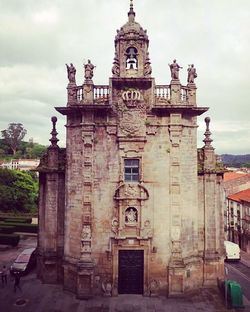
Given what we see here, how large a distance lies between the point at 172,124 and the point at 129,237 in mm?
8466

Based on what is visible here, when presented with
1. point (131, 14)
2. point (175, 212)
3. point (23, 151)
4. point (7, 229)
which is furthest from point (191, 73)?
point (23, 151)

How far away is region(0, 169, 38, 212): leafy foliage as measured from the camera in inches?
2185

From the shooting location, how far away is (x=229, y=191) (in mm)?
52344

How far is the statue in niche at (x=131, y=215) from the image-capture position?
22.6 meters

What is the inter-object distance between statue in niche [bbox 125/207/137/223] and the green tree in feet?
325

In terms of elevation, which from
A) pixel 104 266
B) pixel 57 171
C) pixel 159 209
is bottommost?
pixel 104 266

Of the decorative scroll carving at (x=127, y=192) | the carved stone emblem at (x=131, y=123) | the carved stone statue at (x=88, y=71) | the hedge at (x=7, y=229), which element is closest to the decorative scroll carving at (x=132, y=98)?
the carved stone emblem at (x=131, y=123)

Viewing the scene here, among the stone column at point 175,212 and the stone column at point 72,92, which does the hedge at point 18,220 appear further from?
the stone column at point 175,212

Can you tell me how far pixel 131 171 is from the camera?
22.8 metres

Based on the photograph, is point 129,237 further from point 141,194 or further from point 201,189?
point 201,189

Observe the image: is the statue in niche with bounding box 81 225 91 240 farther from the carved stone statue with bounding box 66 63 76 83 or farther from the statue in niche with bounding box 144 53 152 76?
the statue in niche with bounding box 144 53 152 76

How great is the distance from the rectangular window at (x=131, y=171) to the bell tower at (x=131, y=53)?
629 cm

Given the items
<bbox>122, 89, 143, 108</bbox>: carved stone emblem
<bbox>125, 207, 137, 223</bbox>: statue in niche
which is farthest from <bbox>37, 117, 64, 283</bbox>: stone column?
<bbox>122, 89, 143, 108</bbox>: carved stone emblem

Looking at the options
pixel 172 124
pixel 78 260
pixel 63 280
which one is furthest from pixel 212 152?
pixel 63 280
